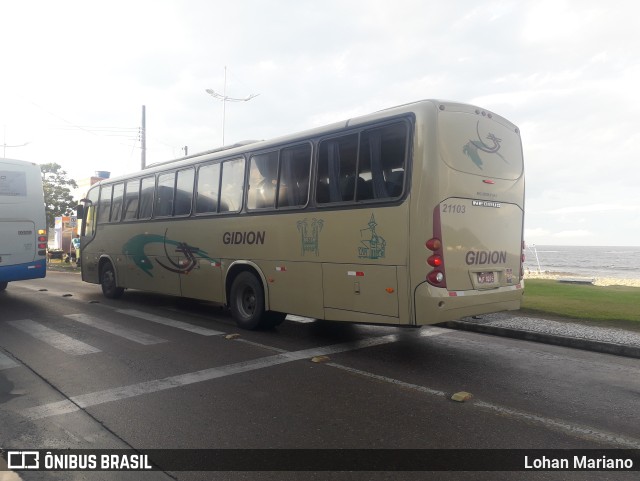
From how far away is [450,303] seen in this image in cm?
616

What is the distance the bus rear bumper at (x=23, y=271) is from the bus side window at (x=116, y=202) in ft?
6.82

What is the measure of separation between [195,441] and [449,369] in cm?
357

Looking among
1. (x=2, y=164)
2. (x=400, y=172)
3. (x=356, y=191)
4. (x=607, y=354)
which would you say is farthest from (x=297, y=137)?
(x=2, y=164)

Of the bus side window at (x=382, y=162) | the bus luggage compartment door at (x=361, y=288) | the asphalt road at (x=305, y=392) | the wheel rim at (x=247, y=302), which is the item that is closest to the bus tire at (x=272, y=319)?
the asphalt road at (x=305, y=392)

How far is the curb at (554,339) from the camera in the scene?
23.4ft

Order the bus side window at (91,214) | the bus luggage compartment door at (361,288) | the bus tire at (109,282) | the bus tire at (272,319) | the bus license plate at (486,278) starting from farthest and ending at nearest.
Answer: the bus side window at (91,214), the bus tire at (109,282), the bus tire at (272,319), the bus license plate at (486,278), the bus luggage compartment door at (361,288)

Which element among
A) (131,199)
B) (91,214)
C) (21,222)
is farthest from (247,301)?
(91,214)

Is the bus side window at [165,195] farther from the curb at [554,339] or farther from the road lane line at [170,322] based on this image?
the curb at [554,339]

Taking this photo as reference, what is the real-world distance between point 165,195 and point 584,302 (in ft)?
33.3

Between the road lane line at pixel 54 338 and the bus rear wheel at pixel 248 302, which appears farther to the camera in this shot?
the bus rear wheel at pixel 248 302

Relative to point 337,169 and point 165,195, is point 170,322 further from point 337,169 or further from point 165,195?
point 337,169

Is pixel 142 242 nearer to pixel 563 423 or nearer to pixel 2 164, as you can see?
pixel 2 164

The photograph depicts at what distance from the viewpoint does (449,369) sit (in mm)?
6234

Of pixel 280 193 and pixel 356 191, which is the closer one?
pixel 356 191
